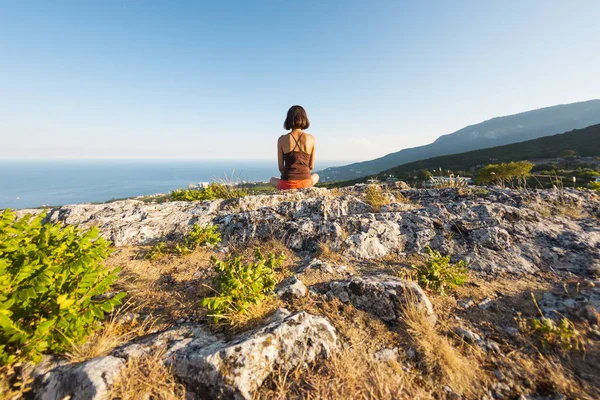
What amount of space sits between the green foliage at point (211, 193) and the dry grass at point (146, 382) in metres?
5.94

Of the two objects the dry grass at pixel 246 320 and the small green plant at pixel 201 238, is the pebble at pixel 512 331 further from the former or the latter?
the small green plant at pixel 201 238

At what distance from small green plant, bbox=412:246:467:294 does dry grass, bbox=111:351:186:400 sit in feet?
11.0

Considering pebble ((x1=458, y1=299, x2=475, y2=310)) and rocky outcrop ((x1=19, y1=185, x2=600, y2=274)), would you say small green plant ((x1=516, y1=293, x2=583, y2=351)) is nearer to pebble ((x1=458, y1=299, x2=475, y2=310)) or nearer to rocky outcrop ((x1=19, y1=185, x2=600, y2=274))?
pebble ((x1=458, y1=299, x2=475, y2=310))

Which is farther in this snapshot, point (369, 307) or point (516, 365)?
point (369, 307)

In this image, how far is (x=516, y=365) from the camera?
230 cm

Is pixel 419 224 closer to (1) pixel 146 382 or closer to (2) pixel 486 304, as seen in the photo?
(2) pixel 486 304

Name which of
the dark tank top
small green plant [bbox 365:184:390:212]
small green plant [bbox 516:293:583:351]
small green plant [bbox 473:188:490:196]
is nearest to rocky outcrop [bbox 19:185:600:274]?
small green plant [bbox 473:188:490:196]

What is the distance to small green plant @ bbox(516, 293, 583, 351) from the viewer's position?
7.84 ft

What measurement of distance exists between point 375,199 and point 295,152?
3045 millimetres

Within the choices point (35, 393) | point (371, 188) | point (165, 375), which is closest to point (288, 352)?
point (165, 375)

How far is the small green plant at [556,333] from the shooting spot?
2.39 meters

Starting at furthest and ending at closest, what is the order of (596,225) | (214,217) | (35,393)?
(214,217)
(596,225)
(35,393)

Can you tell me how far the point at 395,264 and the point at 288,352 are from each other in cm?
262

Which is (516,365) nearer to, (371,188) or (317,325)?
(317,325)
